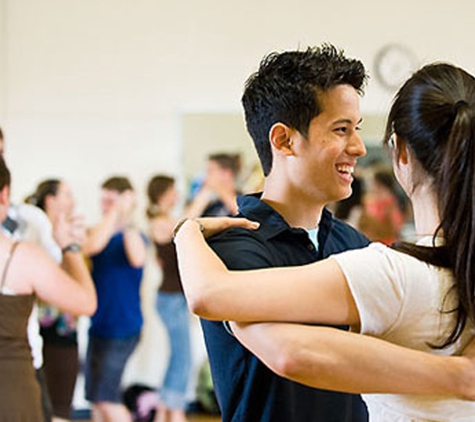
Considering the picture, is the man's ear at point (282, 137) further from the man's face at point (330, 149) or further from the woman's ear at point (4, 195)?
the woman's ear at point (4, 195)

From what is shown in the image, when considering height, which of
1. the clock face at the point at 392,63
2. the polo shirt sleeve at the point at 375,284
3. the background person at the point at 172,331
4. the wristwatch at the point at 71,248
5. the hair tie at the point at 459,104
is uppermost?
the clock face at the point at 392,63

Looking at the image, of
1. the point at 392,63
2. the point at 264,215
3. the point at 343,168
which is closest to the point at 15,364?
the point at 264,215

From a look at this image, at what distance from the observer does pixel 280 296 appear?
107 cm

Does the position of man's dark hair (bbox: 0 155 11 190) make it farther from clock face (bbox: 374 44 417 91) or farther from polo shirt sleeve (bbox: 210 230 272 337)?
clock face (bbox: 374 44 417 91)

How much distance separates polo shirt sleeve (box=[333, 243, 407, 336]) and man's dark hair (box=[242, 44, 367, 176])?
0.51m

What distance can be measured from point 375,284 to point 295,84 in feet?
2.00

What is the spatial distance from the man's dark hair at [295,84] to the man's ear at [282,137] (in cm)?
1

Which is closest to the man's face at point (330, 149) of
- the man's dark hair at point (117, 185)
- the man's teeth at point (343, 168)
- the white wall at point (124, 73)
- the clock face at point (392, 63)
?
the man's teeth at point (343, 168)

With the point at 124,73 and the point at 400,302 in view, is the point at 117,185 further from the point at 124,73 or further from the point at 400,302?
the point at 400,302

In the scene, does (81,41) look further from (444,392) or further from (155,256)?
(444,392)

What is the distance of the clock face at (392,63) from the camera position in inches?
229

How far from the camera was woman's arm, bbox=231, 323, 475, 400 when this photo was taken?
1.07m

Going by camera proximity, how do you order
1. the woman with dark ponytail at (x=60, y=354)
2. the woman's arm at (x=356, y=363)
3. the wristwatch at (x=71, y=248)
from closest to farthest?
the woman's arm at (x=356, y=363), the wristwatch at (x=71, y=248), the woman with dark ponytail at (x=60, y=354)

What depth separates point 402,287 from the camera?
108 cm
